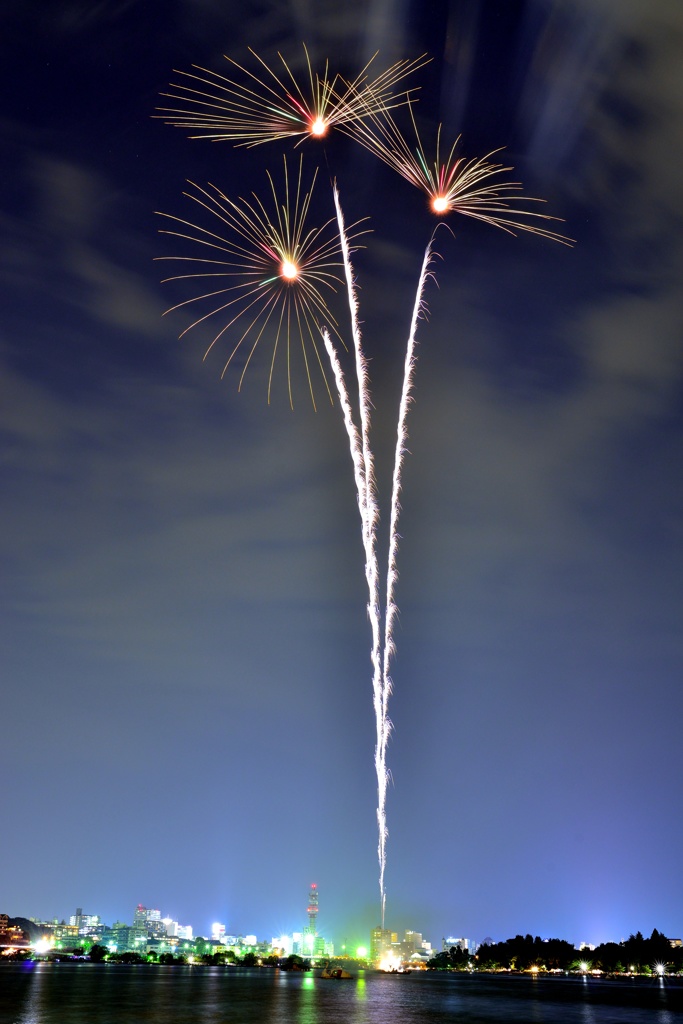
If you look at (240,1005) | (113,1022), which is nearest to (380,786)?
(113,1022)

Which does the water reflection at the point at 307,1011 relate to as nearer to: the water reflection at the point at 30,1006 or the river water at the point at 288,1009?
the river water at the point at 288,1009

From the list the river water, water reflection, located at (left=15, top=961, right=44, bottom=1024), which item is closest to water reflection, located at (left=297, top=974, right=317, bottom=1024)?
the river water

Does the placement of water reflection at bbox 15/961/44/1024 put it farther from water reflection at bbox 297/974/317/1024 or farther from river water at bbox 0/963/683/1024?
water reflection at bbox 297/974/317/1024

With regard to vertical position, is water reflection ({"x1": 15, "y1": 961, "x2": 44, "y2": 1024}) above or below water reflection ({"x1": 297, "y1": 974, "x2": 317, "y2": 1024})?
below

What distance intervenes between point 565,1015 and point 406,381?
79.1m

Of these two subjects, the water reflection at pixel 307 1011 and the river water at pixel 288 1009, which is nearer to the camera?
the river water at pixel 288 1009

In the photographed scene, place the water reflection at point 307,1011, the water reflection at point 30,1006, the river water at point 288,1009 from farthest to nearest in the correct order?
the water reflection at point 307,1011, the river water at point 288,1009, the water reflection at point 30,1006

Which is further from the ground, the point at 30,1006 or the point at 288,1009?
the point at 288,1009

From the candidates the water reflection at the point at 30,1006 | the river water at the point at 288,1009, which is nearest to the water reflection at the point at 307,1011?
the river water at the point at 288,1009

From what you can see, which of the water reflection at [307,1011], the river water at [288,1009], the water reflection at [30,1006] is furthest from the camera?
the water reflection at [307,1011]

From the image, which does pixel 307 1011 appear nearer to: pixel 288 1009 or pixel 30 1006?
pixel 288 1009

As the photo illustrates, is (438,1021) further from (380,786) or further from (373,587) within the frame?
(373,587)

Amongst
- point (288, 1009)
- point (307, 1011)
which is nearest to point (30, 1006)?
point (288, 1009)

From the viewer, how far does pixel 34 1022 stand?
6612 cm
